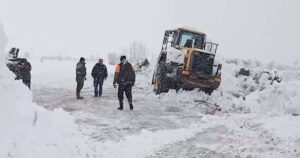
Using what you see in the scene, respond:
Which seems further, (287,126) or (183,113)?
(183,113)

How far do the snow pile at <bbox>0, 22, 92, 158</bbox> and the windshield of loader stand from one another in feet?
43.8

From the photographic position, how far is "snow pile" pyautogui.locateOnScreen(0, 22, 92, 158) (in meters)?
6.53

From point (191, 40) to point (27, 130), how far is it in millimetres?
15746

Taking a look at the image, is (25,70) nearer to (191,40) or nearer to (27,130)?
(191,40)

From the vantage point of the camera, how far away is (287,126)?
12859mm

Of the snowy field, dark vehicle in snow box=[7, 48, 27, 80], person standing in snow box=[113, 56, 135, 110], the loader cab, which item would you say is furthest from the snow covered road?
the loader cab

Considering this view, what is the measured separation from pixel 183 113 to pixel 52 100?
17.1ft

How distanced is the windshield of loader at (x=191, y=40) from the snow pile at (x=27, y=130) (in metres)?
13.4

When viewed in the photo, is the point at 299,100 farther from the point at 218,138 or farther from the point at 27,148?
the point at 27,148

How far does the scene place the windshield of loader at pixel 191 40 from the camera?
2217 cm

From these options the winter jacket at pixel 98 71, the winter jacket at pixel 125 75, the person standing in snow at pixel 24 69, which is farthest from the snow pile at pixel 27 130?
the winter jacket at pixel 98 71

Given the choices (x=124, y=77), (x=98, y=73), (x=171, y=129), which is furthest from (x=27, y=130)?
(x=98, y=73)

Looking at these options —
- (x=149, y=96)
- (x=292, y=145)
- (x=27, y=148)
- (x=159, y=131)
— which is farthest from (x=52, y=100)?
(x=27, y=148)

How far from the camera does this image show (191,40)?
22328 millimetres
